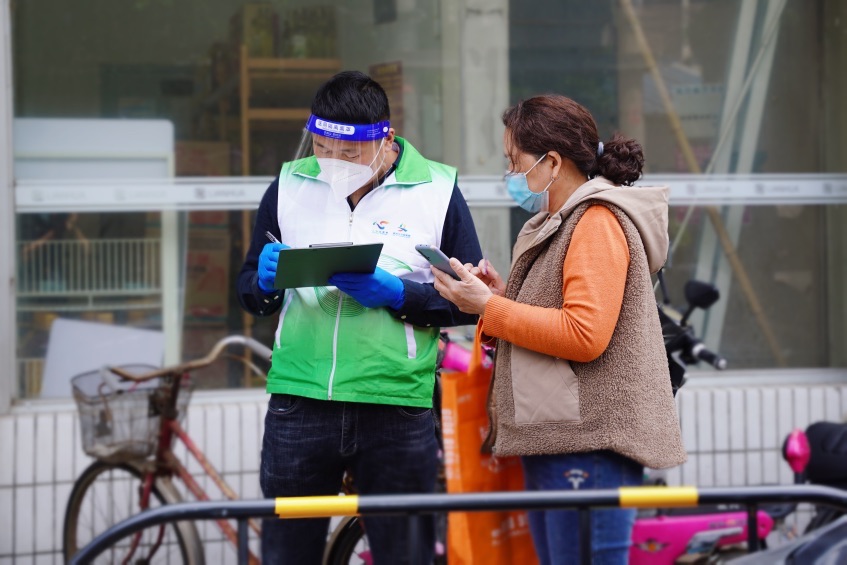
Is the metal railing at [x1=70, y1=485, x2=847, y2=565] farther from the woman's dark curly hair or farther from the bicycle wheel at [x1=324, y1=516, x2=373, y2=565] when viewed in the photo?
the bicycle wheel at [x1=324, y1=516, x2=373, y2=565]

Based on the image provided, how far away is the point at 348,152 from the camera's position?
2963 mm

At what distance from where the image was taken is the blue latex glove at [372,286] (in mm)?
2807

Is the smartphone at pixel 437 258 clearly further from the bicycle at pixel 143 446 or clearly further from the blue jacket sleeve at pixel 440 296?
the bicycle at pixel 143 446

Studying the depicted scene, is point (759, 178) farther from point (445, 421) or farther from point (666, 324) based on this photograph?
point (445, 421)

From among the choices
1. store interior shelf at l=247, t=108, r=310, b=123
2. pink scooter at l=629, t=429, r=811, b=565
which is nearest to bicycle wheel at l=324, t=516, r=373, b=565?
pink scooter at l=629, t=429, r=811, b=565

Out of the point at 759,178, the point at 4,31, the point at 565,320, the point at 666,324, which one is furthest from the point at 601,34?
the point at 565,320

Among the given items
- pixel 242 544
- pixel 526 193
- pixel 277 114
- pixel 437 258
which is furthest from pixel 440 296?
pixel 277 114

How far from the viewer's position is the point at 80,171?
5230 millimetres

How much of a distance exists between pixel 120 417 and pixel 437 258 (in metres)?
1.84

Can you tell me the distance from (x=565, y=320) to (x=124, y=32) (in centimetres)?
335

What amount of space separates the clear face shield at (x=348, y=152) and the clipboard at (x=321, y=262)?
1.01ft

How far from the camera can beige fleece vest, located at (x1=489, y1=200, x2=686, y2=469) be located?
2820 mm

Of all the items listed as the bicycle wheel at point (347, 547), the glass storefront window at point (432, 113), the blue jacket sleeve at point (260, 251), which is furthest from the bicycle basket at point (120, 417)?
the blue jacket sleeve at point (260, 251)

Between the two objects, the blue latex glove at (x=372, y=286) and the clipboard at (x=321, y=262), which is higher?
the clipboard at (x=321, y=262)
